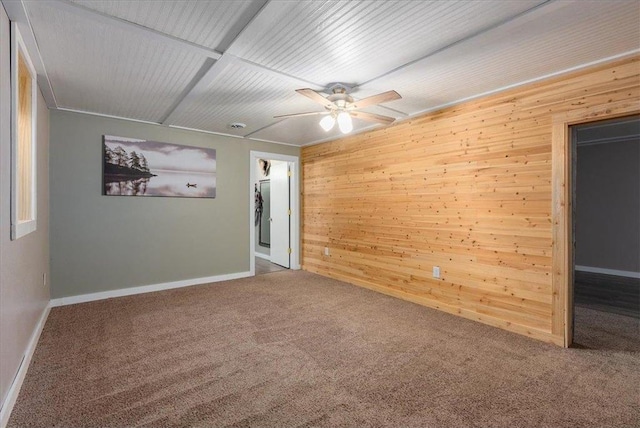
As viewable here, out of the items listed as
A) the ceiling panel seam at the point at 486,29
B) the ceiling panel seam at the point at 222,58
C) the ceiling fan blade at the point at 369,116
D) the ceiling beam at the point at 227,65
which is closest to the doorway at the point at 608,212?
the ceiling fan blade at the point at 369,116

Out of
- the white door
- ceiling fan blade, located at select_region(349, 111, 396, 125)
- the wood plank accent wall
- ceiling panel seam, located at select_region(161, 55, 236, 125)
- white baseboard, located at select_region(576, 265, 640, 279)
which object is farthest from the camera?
the white door

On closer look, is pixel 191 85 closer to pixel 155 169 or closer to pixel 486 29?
pixel 155 169

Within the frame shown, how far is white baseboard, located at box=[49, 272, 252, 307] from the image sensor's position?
385cm

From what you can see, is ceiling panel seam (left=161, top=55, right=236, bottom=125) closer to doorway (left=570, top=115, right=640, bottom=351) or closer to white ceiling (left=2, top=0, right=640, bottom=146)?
white ceiling (left=2, top=0, right=640, bottom=146)

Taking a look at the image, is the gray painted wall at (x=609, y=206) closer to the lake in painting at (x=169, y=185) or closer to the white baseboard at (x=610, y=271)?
the white baseboard at (x=610, y=271)

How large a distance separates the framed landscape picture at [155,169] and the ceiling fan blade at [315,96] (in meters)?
2.77

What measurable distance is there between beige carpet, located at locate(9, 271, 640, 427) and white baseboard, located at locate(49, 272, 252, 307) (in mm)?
248

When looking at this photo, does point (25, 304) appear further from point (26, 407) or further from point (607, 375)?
point (607, 375)

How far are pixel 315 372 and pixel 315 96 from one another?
227cm

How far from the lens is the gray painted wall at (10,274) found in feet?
Result: 5.83

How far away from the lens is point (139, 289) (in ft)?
14.3

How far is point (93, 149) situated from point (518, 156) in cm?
511

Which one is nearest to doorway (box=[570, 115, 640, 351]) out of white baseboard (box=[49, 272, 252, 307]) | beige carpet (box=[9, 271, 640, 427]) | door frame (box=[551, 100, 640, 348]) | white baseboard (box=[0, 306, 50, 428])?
door frame (box=[551, 100, 640, 348])

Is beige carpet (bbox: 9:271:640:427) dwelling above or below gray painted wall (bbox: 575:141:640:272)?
below
